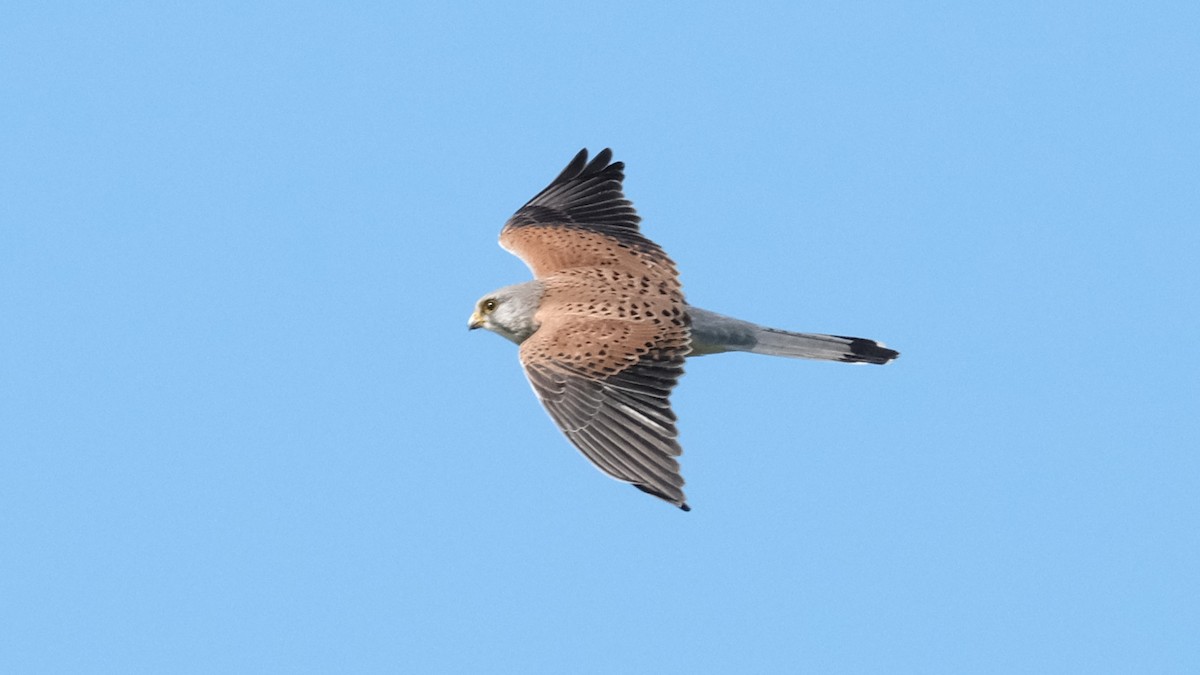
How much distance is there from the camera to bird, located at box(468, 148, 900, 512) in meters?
7.93

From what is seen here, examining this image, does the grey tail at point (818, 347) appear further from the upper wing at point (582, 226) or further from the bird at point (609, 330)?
the upper wing at point (582, 226)

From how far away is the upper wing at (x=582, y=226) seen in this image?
9.53m

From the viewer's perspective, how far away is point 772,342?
895cm

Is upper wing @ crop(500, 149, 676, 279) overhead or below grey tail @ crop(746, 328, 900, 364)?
overhead

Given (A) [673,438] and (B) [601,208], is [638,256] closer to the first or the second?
(B) [601,208]

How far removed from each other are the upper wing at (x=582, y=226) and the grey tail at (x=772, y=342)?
23.8 inches

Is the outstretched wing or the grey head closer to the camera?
the outstretched wing

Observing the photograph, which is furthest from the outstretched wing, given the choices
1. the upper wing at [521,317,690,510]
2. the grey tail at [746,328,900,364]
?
the grey tail at [746,328,900,364]

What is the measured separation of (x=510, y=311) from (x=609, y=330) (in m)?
0.76

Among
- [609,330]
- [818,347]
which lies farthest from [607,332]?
[818,347]

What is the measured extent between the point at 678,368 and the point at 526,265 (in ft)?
5.76

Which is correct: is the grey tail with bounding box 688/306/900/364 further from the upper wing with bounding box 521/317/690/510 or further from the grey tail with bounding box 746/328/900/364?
the upper wing with bounding box 521/317/690/510

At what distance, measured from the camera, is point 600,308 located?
874cm

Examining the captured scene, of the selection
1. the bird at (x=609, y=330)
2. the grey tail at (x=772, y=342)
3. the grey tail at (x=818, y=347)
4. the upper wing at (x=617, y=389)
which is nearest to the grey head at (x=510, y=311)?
the bird at (x=609, y=330)
